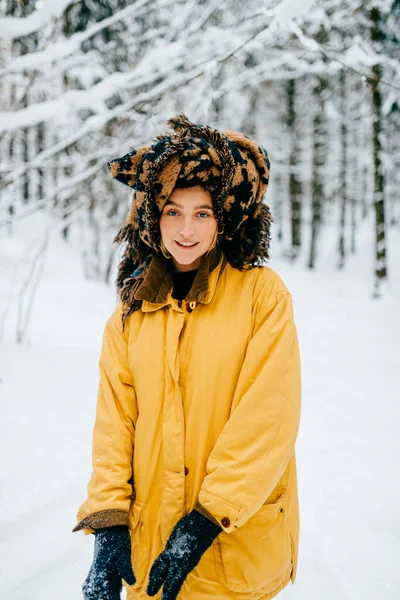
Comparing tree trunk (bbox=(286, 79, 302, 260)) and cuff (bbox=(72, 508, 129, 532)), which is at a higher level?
tree trunk (bbox=(286, 79, 302, 260))

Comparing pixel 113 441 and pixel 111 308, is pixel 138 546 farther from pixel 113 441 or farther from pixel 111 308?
pixel 111 308

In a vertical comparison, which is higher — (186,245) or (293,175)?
(293,175)

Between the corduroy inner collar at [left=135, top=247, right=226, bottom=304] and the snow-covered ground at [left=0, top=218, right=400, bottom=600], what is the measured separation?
1.90 meters

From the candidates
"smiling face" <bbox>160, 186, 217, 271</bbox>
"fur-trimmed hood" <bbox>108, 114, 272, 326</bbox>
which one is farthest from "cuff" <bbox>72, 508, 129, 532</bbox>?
"smiling face" <bbox>160, 186, 217, 271</bbox>

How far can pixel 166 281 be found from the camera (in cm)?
152

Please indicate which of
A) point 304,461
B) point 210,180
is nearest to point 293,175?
point 304,461

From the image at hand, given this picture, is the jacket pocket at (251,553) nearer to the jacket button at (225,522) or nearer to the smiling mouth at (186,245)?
the jacket button at (225,522)

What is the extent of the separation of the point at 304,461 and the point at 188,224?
285cm

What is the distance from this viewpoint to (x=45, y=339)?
6418 millimetres

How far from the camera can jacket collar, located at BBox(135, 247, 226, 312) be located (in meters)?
1.42

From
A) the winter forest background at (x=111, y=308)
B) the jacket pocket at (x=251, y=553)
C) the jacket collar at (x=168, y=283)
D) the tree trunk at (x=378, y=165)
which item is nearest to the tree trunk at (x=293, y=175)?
the tree trunk at (x=378, y=165)

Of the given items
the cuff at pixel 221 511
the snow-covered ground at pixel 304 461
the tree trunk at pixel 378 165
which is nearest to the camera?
the cuff at pixel 221 511

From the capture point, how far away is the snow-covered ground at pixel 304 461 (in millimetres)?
2340

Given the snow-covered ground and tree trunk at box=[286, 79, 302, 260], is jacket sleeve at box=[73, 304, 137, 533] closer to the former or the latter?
the snow-covered ground
